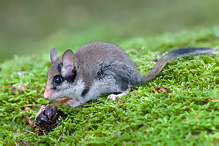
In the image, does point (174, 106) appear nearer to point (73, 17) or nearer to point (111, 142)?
point (111, 142)

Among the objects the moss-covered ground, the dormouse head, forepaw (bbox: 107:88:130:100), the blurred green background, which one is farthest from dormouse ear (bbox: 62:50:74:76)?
the blurred green background

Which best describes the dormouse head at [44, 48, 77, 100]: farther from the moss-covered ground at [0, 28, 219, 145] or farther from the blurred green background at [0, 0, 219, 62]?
the blurred green background at [0, 0, 219, 62]

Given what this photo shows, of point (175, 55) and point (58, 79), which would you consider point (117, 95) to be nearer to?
point (58, 79)

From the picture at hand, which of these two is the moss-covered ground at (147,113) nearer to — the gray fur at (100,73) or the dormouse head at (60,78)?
the gray fur at (100,73)

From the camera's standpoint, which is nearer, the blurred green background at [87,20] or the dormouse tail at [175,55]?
the dormouse tail at [175,55]

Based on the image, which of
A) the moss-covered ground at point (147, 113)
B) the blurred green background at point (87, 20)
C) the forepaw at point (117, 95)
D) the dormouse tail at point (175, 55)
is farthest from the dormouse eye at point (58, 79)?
the blurred green background at point (87, 20)

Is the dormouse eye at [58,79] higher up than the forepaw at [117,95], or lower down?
higher up
